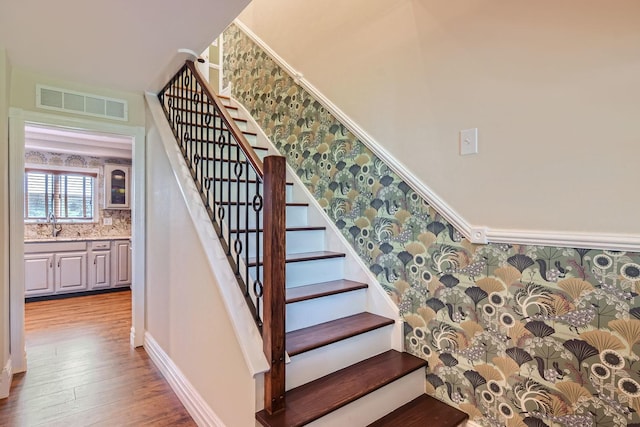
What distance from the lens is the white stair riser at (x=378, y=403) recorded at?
4.91 feet

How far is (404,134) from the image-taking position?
6.61 feet

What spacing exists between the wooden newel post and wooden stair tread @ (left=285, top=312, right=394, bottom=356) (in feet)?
0.61

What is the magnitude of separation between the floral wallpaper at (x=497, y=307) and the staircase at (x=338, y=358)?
5.8 inches

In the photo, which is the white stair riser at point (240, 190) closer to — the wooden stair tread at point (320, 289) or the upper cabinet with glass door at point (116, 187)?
the wooden stair tread at point (320, 289)

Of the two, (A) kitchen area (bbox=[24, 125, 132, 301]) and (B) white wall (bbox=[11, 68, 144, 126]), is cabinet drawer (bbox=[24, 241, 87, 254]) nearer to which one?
(A) kitchen area (bbox=[24, 125, 132, 301])

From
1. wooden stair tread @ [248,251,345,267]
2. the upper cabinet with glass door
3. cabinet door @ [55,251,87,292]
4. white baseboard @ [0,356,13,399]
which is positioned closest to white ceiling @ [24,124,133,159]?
the upper cabinet with glass door

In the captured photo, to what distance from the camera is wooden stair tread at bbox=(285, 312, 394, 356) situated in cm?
167

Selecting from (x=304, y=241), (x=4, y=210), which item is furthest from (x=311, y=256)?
(x=4, y=210)

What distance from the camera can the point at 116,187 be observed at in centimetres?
551

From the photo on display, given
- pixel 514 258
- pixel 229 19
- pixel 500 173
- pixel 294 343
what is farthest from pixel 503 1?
pixel 294 343

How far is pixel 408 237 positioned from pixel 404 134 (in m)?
0.65

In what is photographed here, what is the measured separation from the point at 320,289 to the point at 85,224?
16.9ft

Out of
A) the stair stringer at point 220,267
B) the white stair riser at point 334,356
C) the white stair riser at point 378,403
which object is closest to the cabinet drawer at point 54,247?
the stair stringer at point 220,267

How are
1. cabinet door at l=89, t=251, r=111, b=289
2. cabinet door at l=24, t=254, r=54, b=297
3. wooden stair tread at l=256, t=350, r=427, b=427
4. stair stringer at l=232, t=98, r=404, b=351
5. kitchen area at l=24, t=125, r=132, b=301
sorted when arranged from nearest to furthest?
wooden stair tread at l=256, t=350, r=427, b=427, stair stringer at l=232, t=98, r=404, b=351, cabinet door at l=24, t=254, r=54, b=297, kitchen area at l=24, t=125, r=132, b=301, cabinet door at l=89, t=251, r=111, b=289
